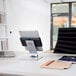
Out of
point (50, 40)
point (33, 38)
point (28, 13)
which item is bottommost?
point (50, 40)

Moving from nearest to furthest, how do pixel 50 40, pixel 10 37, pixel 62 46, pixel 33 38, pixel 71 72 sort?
pixel 71 72, pixel 33 38, pixel 62 46, pixel 10 37, pixel 50 40

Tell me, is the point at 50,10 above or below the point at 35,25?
above

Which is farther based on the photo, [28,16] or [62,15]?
[62,15]

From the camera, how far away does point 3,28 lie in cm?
522

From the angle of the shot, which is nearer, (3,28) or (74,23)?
(3,28)

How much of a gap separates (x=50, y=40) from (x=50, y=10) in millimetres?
1206

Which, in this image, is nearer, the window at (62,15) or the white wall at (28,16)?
the white wall at (28,16)

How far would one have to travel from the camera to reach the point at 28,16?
6.38m

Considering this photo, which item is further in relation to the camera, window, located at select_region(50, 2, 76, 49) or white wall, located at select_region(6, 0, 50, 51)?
window, located at select_region(50, 2, 76, 49)

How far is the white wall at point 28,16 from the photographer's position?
6262 mm

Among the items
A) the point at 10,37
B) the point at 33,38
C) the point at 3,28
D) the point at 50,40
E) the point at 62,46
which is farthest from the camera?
the point at 50,40

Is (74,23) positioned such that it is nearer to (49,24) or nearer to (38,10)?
(49,24)

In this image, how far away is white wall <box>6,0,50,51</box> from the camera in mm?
6262

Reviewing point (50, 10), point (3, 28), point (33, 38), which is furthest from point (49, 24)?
point (33, 38)
